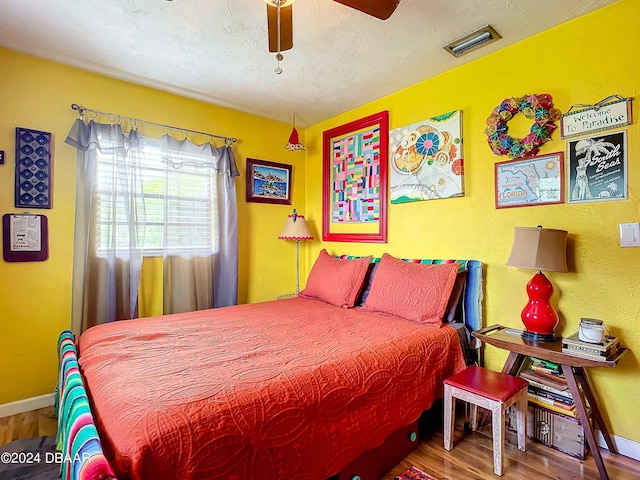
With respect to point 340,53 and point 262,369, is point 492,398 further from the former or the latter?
point 340,53

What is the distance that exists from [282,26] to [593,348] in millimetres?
2139

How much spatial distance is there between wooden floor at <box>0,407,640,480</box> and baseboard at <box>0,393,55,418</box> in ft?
0.82

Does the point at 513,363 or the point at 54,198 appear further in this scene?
the point at 54,198

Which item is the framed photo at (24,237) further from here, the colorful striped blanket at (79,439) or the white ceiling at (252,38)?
the colorful striped blanket at (79,439)

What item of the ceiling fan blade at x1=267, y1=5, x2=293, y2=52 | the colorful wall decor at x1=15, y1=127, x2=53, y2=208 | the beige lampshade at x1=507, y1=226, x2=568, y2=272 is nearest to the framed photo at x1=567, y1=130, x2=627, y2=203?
the beige lampshade at x1=507, y1=226, x2=568, y2=272

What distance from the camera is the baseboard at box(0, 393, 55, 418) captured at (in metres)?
2.25

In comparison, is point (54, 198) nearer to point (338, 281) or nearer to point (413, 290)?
point (338, 281)

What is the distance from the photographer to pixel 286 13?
1.54 metres

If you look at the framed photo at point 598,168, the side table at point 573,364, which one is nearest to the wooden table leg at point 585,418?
the side table at point 573,364

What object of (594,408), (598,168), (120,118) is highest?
(120,118)

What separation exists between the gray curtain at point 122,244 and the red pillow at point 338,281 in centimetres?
82

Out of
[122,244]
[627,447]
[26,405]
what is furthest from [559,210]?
[26,405]

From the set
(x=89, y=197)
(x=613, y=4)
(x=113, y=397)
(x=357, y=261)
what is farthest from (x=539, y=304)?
(x=89, y=197)

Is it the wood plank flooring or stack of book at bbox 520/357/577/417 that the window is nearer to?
the wood plank flooring
